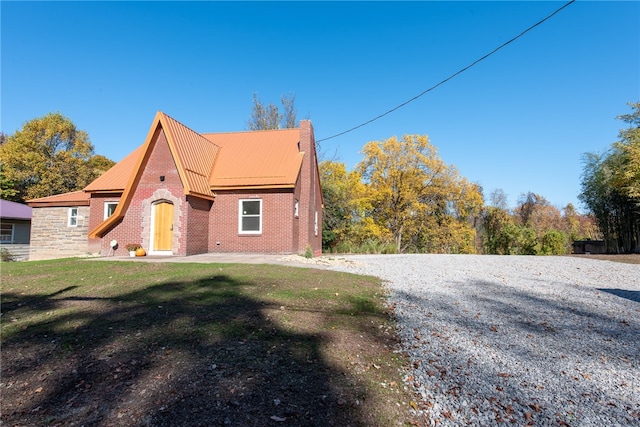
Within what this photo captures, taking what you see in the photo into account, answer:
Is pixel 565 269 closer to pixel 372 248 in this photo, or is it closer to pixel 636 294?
pixel 636 294

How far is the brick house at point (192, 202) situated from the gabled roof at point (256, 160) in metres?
0.05

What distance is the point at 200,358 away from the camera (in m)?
3.68

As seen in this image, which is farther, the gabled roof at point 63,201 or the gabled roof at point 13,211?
the gabled roof at point 13,211

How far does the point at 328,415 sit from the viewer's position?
2807 millimetres

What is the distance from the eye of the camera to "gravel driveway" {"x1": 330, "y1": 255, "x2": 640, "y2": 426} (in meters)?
3.04

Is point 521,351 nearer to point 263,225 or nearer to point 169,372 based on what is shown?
point 169,372

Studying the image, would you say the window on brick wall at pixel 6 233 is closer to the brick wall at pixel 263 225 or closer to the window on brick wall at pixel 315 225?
the brick wall at pixel 263 225

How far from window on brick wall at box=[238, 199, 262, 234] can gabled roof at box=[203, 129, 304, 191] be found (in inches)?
33.2

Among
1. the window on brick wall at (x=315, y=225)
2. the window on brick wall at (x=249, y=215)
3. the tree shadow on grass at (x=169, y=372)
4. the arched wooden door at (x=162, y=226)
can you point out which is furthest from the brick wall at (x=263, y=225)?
the tree shadow on grass at (x=169, y=372)

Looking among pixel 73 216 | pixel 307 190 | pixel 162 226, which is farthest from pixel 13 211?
pixel 307 190

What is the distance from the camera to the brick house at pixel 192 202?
14.8 metres

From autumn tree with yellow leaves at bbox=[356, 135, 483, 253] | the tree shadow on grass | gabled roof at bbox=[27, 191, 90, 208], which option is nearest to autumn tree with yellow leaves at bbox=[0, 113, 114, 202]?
gabled roof at bbox=[27, 191, 90, 208]

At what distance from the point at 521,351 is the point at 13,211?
111ft

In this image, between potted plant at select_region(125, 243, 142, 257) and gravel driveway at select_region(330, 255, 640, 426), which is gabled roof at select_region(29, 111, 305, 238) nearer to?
potted plant at select_region(125, 243, 142, 257)
